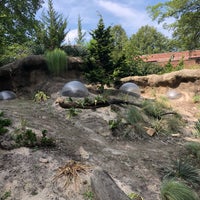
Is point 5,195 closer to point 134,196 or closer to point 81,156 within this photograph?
point 81,156

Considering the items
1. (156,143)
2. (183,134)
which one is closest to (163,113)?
(183,134)

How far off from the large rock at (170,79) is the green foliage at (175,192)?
7399 mm

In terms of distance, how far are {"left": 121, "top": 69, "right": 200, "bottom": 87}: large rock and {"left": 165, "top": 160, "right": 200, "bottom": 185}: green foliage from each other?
21.8ft

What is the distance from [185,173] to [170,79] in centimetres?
696

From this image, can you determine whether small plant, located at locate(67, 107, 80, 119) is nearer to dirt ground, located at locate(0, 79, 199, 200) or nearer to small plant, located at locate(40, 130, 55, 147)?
dirt ground, located at locate(0, 79, 199, 200)

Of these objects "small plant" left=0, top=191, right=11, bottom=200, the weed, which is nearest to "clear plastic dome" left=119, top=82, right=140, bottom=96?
the weed

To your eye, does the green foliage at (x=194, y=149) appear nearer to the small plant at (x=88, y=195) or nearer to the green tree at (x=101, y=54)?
the small plant at (x=88, y=195)

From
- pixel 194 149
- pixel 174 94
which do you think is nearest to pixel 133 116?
pixel 194 149

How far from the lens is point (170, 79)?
10.5 m

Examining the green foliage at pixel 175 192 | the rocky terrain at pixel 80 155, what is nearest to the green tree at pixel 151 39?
the rocky terrain at pixel 80 155

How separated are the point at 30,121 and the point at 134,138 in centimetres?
210

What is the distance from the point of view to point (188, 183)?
12.5ft

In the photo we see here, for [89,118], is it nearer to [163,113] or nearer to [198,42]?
[163,113]

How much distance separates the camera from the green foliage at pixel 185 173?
3.87m
